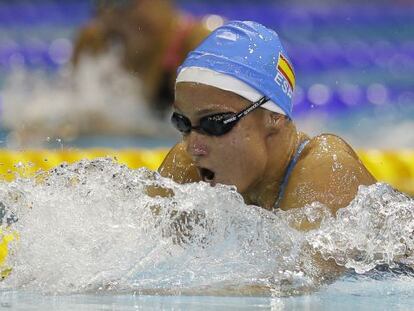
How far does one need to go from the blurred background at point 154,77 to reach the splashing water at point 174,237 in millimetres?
3469

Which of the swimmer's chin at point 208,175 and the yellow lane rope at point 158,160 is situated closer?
the swimmer's chin at point 208,175

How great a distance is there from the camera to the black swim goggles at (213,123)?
2.67m

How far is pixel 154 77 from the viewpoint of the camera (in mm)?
7613

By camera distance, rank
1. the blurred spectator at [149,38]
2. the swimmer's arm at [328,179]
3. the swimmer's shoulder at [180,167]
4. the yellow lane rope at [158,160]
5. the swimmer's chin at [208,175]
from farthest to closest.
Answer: the blurred spectator at [149,38]
the yellow lane rope at [158,160]
the swimmer's shoulder at [180,167]
the swimmer's chin at [208,175]
the swimmer's arm at [328,179]

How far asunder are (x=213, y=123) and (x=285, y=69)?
1.23ft

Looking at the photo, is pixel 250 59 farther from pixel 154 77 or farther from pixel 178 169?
pixel 154 77

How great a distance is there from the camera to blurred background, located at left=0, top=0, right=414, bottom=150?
298 inches

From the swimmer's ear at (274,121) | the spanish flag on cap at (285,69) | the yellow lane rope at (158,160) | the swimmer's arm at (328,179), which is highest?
the yellow lane rope at (158,160)

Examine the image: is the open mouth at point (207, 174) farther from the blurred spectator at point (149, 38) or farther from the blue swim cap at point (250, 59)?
the blurred spectator at point (149, 38)

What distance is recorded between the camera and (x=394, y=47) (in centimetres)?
1056

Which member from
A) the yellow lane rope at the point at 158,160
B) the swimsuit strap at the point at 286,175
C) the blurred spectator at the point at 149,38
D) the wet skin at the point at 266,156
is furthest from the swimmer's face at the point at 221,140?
the blurred spectator at the point at 149,38

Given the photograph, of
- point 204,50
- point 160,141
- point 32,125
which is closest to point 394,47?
point 160,141

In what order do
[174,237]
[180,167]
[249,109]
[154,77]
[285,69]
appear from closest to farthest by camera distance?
1. [174,237]
2. [249,109]
3. [285,69]
4. [180,167]
5. [154,77]

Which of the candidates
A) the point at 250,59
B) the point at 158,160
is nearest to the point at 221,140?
the point at 250,59
